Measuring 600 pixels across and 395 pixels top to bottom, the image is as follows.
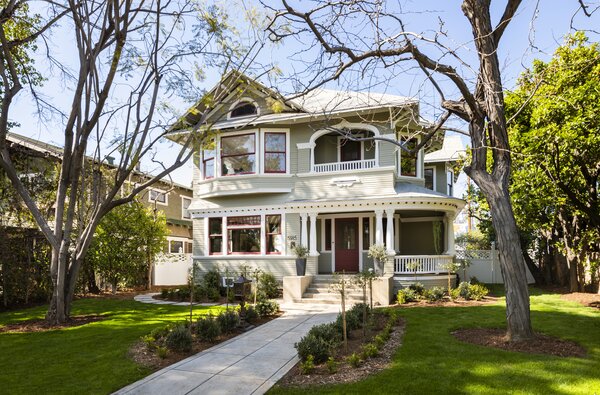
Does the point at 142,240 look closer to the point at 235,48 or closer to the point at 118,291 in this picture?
the point at 118,291

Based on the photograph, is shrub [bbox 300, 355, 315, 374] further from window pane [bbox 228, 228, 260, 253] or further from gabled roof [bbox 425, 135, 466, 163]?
gabled roof [bbox 425, 135, 466, 163]

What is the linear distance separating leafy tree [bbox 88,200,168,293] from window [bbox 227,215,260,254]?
314cm

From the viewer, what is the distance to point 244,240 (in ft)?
55.1

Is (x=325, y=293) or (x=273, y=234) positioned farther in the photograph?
(x=273, y=234)

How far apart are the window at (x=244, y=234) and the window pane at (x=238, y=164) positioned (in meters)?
1.96

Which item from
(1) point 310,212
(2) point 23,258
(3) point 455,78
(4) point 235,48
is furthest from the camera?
(1) point 310,212

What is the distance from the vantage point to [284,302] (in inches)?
540

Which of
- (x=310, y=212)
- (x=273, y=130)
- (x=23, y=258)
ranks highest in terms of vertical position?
(x=273, y=130)

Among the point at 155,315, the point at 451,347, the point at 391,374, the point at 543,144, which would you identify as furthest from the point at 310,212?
the point at 391,374

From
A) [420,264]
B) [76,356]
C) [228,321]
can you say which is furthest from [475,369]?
[420,264]

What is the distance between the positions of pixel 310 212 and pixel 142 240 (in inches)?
287

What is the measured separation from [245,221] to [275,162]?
2783 mm

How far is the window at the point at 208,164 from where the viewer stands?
1728cm

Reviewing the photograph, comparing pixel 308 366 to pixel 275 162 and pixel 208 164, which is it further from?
pixel 208 164
